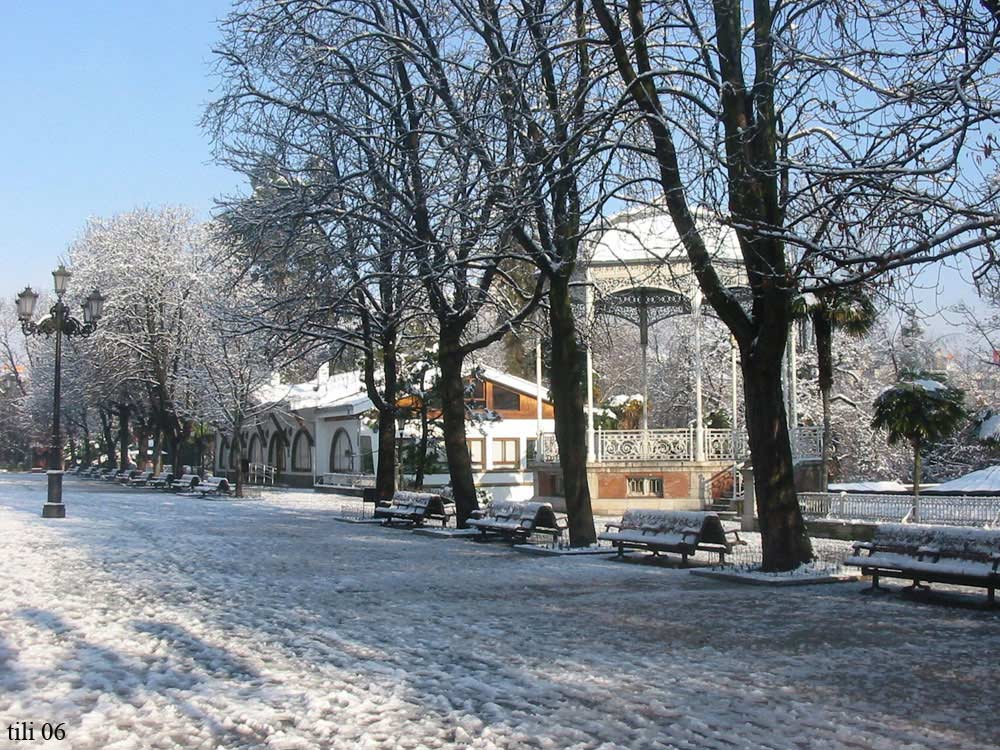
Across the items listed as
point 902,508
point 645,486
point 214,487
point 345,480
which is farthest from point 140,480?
point 902,508

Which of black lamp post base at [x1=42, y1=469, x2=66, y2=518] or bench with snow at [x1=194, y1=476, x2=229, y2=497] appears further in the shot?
bench with snow at [x1=194, y1=476, x2=229, y2=497]

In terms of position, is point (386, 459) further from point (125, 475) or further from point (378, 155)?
point (125, 475)

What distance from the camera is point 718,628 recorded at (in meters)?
11.5

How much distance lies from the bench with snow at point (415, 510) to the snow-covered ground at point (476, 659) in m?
8.46

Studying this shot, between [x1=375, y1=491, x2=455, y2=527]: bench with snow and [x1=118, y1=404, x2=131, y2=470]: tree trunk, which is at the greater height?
[x1=118, y1=404, x2=131, y2=470]: tree trunk

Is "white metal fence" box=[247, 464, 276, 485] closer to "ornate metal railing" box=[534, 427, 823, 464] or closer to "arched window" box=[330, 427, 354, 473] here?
"arched window" box=[330, 427, 354, 473]

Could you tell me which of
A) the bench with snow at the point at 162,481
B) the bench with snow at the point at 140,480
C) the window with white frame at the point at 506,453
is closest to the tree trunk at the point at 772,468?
the window with white frame at the point at 506,453

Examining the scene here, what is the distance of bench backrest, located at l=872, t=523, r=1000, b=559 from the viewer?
520 inches

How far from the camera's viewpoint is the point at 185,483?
1826 inches

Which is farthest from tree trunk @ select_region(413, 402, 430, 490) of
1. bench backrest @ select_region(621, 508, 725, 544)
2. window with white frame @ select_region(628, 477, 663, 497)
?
bench backrest @ select_region(621, 508, 725, 544)

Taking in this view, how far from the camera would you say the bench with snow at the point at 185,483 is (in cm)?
4524

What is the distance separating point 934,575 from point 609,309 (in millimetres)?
15193

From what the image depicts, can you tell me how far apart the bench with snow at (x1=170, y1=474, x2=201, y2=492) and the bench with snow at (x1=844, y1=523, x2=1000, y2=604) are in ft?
114

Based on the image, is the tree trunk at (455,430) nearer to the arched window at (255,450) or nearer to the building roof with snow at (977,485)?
the building roof with snow at (977,485)
